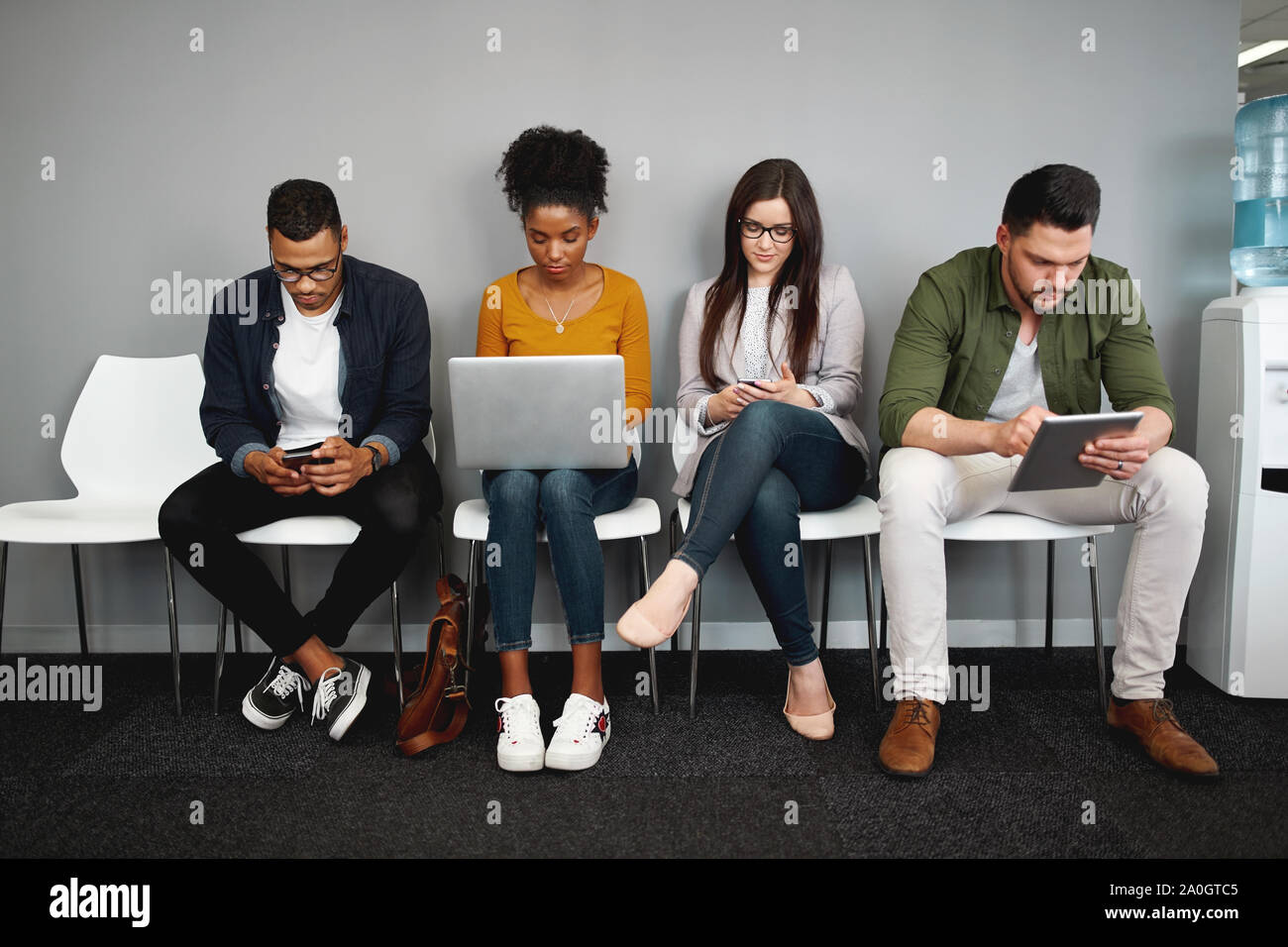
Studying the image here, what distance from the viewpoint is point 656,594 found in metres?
1.67

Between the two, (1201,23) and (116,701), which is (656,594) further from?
(1201,23)

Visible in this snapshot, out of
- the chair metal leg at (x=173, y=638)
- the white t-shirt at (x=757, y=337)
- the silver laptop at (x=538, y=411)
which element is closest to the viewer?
the silver laptop at (x=538, y=411)

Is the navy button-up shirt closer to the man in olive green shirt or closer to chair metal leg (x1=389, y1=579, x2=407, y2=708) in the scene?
chair metal leg (x1=389, y1=579, x2=407, y2=708)

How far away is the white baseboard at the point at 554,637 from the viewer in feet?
8.20

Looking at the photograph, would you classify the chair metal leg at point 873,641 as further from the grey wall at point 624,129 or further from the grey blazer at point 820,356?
the grey wall at point 624,129

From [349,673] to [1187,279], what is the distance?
2.32 metres

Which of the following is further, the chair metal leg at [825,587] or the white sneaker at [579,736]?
the chair metal leg at [825,587]

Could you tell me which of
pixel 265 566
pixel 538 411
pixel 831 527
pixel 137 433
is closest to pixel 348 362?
pixel 265 566

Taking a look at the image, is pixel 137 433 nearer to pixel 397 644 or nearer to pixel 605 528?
pixel 397 644

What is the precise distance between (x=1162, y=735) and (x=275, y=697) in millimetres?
1782

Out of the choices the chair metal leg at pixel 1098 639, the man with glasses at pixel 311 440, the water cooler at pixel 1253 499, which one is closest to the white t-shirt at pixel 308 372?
the man with glasses at pixel 311 440

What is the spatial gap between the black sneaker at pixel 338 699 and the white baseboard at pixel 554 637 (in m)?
0.60

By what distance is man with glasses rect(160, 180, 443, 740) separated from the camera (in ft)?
6.34
